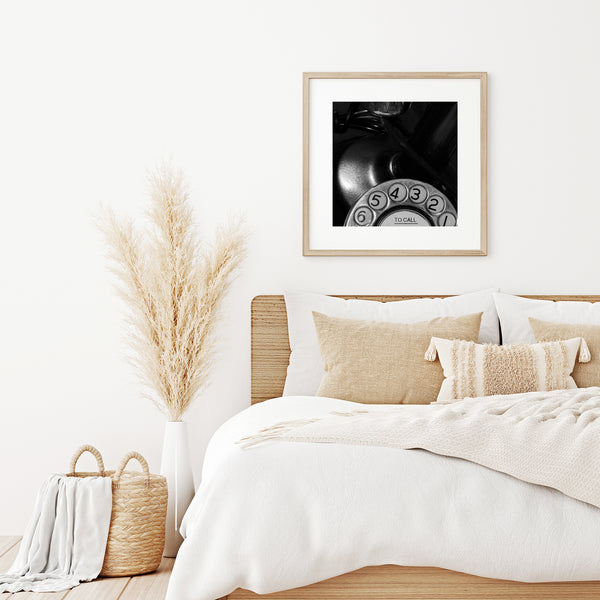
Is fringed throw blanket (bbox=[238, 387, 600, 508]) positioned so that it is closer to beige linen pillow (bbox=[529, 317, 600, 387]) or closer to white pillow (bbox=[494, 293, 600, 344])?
beige linen pillow (bbox=[529, 317, 600, 387])

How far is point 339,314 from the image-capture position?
9.82 feet

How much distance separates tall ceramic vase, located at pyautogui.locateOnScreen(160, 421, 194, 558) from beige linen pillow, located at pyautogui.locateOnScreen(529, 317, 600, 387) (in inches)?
57.2

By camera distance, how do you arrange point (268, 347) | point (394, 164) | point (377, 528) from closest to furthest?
point (377, 528)
point (268, 347)
point (394, 164)

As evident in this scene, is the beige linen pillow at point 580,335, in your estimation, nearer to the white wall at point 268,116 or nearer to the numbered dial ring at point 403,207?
the white wall at point 268,116

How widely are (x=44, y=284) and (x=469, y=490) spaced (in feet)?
7.58

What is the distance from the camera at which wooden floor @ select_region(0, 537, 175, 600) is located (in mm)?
2344

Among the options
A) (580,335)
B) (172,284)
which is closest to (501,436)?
(580,335)

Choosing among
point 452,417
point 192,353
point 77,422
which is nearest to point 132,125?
point 192,353

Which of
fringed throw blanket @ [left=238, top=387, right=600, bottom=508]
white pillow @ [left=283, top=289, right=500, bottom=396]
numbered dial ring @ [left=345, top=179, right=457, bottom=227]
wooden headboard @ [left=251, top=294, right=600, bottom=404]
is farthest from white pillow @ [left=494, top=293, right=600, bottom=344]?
fringed throw blanket @ [left=238, top=387, right=600, bottom=508]

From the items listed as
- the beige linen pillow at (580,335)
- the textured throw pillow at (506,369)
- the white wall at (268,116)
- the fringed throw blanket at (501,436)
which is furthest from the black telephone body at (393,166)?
the fringed throw blanket at (501,436)

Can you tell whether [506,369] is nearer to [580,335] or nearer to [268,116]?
[580,335]

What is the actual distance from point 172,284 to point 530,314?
148cm

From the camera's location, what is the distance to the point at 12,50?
3260 millimetres

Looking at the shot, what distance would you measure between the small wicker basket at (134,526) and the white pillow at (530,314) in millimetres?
1505
